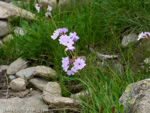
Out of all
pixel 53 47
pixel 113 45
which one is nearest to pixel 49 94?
pixel 53 47

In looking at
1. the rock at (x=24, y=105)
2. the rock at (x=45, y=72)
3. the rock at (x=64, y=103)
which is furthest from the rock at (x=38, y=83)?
the rock at (x=64, y=103)

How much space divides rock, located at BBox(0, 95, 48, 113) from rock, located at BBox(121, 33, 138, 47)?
1.39 m

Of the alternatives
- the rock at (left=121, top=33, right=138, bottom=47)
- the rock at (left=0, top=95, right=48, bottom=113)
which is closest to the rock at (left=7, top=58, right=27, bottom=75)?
the rock at (left=0, top=95, right=48, bottom=113)

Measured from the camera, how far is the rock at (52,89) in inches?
104

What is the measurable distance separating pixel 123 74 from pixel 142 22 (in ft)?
3.53

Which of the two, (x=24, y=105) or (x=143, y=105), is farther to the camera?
(x=24, y=105)

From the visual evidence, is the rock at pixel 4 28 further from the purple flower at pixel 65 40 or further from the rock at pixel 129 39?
the purple flower at pixel 65 40

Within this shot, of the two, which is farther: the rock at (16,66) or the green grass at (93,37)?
the rock at (16,66)

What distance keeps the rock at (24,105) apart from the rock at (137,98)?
82cm

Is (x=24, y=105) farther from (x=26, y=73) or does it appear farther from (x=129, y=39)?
(x=129, y=39)

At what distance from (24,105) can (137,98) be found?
45.7 inches

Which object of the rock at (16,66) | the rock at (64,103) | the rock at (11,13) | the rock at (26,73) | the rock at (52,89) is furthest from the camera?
the rock at (11,13)

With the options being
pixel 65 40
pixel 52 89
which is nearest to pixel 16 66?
pixel 52 89

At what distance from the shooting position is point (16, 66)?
3.31 meters
